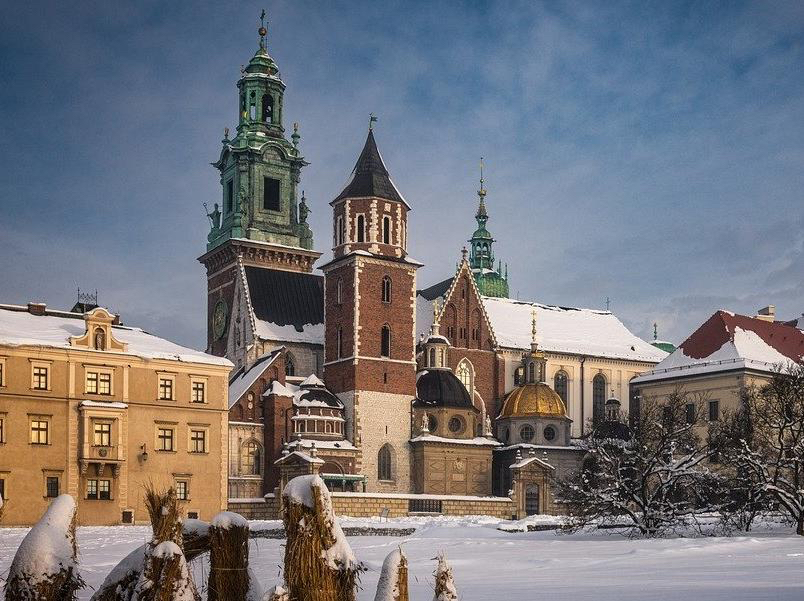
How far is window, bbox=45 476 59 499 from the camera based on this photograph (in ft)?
195

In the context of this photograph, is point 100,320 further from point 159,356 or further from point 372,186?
point 372,186

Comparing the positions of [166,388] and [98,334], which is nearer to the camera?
[98,334]

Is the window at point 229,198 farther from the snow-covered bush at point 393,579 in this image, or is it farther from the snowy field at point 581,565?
the snow-covered bush at point 393,579

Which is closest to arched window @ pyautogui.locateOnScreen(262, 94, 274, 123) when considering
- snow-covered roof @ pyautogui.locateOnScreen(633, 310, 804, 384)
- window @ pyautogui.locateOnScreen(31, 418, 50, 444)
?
snow-covered roof @ pyautogui.locateOnScreen(633, 310, 804, 384)

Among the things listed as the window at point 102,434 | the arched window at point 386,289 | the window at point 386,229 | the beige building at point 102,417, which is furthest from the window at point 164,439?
the window at point 386,229

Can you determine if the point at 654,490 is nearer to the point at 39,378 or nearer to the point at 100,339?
the point at 100,339

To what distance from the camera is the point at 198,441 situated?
6606cm

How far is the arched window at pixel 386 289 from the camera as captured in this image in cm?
8456

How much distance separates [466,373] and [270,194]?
22298 millimetres

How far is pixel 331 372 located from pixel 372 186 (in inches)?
501

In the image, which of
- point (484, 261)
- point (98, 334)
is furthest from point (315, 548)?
point (484, 261)

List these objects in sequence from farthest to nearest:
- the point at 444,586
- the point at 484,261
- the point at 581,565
A: the point at 484,261, the point at 581,565, the point at 444,586

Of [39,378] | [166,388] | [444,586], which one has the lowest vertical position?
[444,586]

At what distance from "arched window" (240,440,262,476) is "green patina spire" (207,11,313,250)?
74.1 ft
